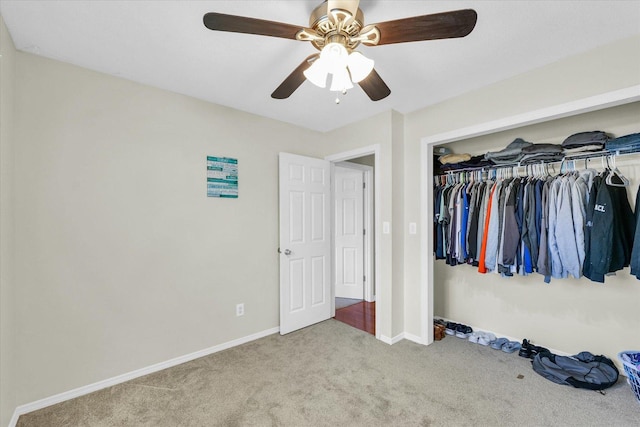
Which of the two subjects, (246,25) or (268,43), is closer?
(246,25)

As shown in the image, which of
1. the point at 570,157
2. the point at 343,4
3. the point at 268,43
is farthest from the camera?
the point at 570,157

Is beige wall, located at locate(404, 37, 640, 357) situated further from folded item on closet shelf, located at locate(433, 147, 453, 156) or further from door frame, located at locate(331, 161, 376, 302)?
door frame, located at locate(331, 161, 376, 302)

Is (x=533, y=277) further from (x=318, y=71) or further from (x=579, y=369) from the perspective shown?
(x=318, y=71)

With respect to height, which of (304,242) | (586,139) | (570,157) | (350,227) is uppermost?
(586,139)

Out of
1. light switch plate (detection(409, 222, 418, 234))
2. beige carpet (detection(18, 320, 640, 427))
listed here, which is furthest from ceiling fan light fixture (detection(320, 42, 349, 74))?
beige carpet (detection(18, 320, 640, 427))

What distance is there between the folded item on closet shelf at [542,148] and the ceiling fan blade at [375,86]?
5.21 ft

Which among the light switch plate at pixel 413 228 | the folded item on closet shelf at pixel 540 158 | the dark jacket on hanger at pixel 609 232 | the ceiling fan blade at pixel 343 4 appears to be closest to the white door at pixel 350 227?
the light switch plate at pixel 413 228

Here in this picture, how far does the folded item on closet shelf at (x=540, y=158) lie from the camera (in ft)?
8.13

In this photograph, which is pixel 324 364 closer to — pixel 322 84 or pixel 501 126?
pixel 322 84

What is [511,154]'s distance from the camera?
2678 mm

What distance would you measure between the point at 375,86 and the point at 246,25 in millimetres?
841

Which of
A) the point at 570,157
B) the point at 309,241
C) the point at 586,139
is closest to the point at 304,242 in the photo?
the point at 309,241

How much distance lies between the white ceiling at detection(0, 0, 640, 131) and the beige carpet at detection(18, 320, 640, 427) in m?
2.41

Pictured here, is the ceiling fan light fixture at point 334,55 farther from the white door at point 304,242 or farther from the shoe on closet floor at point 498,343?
the shoe on closet floor at point 498,343
